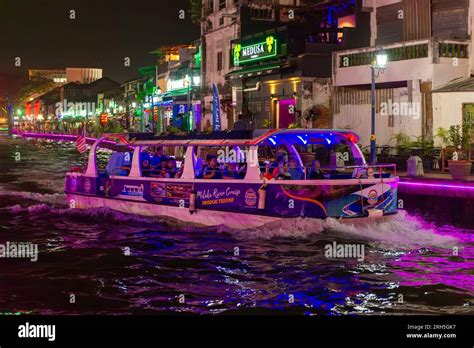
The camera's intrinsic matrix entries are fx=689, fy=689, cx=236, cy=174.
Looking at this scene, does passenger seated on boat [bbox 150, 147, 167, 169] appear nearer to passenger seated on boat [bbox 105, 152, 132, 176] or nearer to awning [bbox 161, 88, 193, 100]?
passenger seated on boat [bbox 105, 152, 132, 176]

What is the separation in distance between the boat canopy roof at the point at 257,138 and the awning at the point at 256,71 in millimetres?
19426

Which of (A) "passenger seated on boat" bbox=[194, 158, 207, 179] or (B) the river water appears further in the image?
(A) "passenger seated on boat" bbox=[194, 158, 207, 179]

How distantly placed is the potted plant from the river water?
3.63 meters

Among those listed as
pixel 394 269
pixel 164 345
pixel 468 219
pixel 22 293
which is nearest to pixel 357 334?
pixel 164 345

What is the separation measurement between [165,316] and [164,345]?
221 centimetres

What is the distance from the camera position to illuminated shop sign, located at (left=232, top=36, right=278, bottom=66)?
39094 millimetres

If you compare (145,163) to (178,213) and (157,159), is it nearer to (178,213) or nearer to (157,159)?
(157,159)

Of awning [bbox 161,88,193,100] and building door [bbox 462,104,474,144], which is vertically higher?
awning [bbox 161,88,193,100]

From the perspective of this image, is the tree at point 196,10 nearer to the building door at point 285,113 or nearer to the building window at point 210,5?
the building window at point 210,5

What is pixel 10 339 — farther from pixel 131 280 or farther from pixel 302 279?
pixel 302 279

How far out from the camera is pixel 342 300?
37.5ft

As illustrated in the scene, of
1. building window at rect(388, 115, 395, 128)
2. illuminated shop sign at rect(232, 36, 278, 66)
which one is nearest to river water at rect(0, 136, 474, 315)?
building window at rect(388, 115, 395, 128)

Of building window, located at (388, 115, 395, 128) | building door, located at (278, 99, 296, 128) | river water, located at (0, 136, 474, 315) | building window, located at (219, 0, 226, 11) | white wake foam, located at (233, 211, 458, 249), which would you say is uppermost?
building window, located at (219, 0, 226, 11)

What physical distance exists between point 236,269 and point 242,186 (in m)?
3.48
